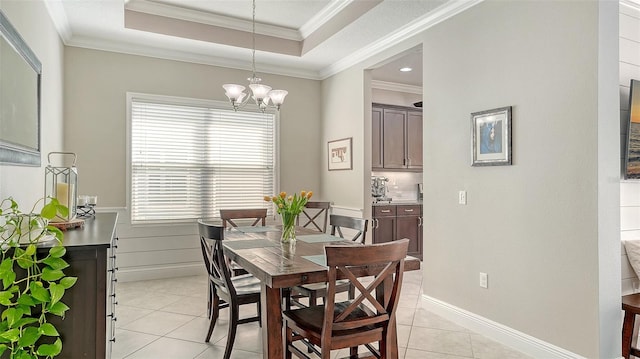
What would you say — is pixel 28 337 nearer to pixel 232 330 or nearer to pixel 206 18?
pixel 232 330

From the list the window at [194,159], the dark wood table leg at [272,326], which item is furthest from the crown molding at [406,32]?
the dark wood table leg at [272,326]

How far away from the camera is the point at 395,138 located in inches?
238

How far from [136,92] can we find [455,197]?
3.79m

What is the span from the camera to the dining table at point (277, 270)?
1.99 meters

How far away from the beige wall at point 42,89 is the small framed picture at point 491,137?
310 centimetres

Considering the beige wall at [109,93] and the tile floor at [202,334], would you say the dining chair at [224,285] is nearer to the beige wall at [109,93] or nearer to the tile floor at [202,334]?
the tile floor at [202,334]

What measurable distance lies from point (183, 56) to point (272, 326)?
12.7 ft

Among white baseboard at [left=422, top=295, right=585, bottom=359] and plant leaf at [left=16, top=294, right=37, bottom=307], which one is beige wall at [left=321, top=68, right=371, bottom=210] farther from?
plant leaf at [left=16, top=294, right=37, bottom=307]

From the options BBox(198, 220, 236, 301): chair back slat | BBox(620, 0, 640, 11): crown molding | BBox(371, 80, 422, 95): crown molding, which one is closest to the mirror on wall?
BBox(198, 220, 236, 301): chair back slat

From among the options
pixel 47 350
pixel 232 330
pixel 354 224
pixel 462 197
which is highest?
pixel 462 197

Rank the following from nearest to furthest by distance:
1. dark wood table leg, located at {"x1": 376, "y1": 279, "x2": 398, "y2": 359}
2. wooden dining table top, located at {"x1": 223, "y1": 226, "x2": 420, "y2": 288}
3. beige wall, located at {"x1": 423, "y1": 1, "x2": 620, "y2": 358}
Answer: wooden dining table top, located at {"x1": 223, "y1": 226, "x2": 420, "y2": 288} < dark wood table leg, located at {"x1": 376, "y1": 279, "x2": 398, "y2": 359} < beige wall, located at {"x1": 423, "y1": 1, "x2": 620, "y2": 358}

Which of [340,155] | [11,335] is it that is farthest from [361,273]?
[340,155]

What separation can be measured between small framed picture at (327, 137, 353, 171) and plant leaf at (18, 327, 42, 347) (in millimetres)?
3997

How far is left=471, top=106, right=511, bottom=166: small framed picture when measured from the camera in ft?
9.61
